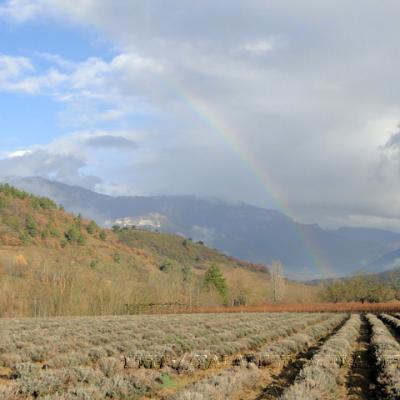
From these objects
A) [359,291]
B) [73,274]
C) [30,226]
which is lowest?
[359,291]

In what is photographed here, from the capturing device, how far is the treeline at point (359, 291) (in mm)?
118812

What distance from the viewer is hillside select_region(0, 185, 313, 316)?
67500mm

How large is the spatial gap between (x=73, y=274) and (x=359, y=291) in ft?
252

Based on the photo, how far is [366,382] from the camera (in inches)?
603

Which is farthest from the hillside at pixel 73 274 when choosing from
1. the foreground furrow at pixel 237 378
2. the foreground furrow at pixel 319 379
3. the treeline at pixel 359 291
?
the foreground furrow at pixel 319 379

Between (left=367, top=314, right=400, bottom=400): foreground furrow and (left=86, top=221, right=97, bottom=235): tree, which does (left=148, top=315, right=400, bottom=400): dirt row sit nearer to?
(left=367, top=314, right=400, bottom=400): foreground furrow

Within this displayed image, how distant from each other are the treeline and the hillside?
1095 centimetres

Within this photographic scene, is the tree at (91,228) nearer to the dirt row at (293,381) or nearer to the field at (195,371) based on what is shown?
the field at (195,371)

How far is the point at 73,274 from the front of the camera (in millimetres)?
73062

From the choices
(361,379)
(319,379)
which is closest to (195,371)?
(319,379)

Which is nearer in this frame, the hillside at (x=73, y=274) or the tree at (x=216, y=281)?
the hillside at (x=73, y=274)

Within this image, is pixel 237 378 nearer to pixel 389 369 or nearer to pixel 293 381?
pixel 293 381

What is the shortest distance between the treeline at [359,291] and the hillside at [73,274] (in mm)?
10945

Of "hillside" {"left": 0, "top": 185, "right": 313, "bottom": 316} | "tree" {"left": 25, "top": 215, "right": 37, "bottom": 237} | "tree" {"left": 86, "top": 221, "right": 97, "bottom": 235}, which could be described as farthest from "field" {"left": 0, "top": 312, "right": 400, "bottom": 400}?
"tree" {"left": 86, "top": 221, "right": 97, "bottom": 235}
